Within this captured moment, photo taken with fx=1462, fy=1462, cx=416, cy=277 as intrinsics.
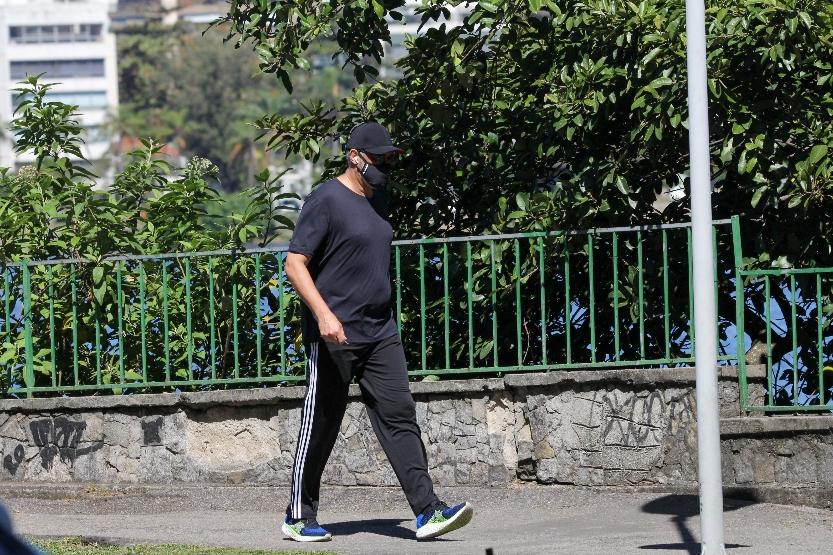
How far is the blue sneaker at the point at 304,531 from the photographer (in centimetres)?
605

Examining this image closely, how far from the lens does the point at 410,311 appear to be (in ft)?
25.7

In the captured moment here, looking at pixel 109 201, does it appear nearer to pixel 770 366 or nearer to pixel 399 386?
pixel 399 386

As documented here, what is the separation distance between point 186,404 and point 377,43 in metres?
2.32

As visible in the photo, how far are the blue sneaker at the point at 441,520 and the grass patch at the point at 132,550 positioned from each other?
0.41m

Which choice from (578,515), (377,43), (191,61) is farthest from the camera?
(191,61)

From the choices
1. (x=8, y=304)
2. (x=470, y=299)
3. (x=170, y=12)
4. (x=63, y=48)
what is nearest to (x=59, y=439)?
(x=8, y=304)

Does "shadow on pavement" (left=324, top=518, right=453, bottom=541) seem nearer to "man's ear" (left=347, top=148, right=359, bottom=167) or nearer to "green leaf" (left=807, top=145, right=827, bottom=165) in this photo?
"man's ear" (left=347, top=148, right=359, bottom=167)

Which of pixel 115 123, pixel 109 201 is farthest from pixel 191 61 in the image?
pixel 109 201

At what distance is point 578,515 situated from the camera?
22.0ft

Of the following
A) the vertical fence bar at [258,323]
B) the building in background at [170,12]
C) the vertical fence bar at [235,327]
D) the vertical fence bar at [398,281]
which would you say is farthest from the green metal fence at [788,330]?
the building in background at [170,12]

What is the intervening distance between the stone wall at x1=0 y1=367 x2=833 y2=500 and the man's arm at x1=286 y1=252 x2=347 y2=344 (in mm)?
1585

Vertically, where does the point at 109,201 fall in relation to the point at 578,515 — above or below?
above

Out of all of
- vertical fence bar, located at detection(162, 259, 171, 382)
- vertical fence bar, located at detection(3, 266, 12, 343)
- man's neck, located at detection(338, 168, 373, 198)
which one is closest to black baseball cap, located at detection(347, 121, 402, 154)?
man's neck, located at detection(338, 168, 373, 198)

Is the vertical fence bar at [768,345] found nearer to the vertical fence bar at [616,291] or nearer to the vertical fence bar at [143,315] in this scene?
the vertical fence bar at [616,291]
